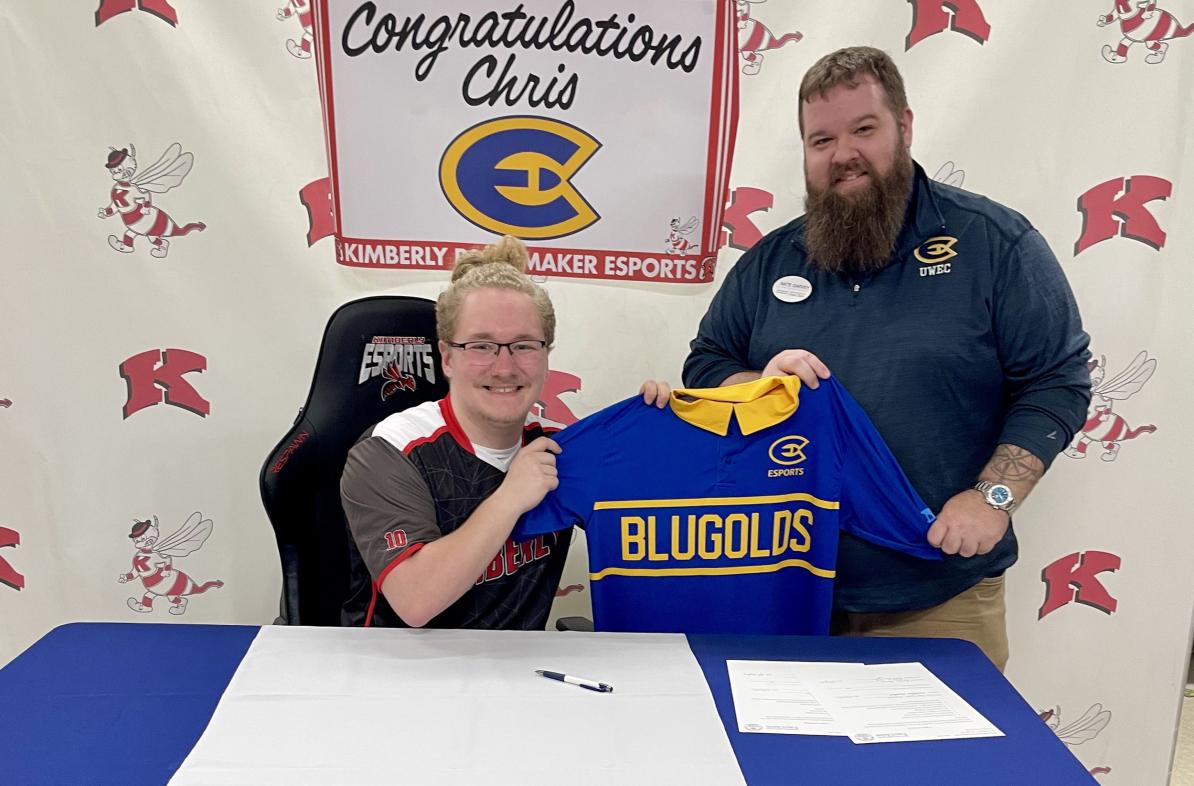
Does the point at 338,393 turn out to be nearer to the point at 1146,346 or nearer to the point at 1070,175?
the point at 1070,175

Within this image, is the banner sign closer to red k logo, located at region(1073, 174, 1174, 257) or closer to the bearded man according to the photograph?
the bearded man

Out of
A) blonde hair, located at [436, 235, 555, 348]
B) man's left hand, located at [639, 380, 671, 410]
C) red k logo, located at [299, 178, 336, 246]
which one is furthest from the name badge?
red k logo, located at [299, 178, 336, 246]

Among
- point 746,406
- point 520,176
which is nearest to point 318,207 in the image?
point 520,176

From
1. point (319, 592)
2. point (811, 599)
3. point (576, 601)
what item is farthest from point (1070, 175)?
point (319, 592)

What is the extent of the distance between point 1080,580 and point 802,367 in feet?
4.93

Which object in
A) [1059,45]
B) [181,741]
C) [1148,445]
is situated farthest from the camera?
[1148,445]

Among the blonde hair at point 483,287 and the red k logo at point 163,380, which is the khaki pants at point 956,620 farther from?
the red k logo at point 163,380

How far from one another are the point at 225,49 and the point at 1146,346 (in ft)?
8.74

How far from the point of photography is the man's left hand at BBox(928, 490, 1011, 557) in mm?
1504

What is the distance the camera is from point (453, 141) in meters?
2.21

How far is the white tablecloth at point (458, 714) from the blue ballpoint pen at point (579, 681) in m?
0.01

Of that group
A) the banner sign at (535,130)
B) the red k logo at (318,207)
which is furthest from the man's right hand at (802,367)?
the red k logo at (318,207)

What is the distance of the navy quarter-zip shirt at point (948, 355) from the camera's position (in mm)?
1639

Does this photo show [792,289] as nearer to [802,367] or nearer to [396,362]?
[802,367]
